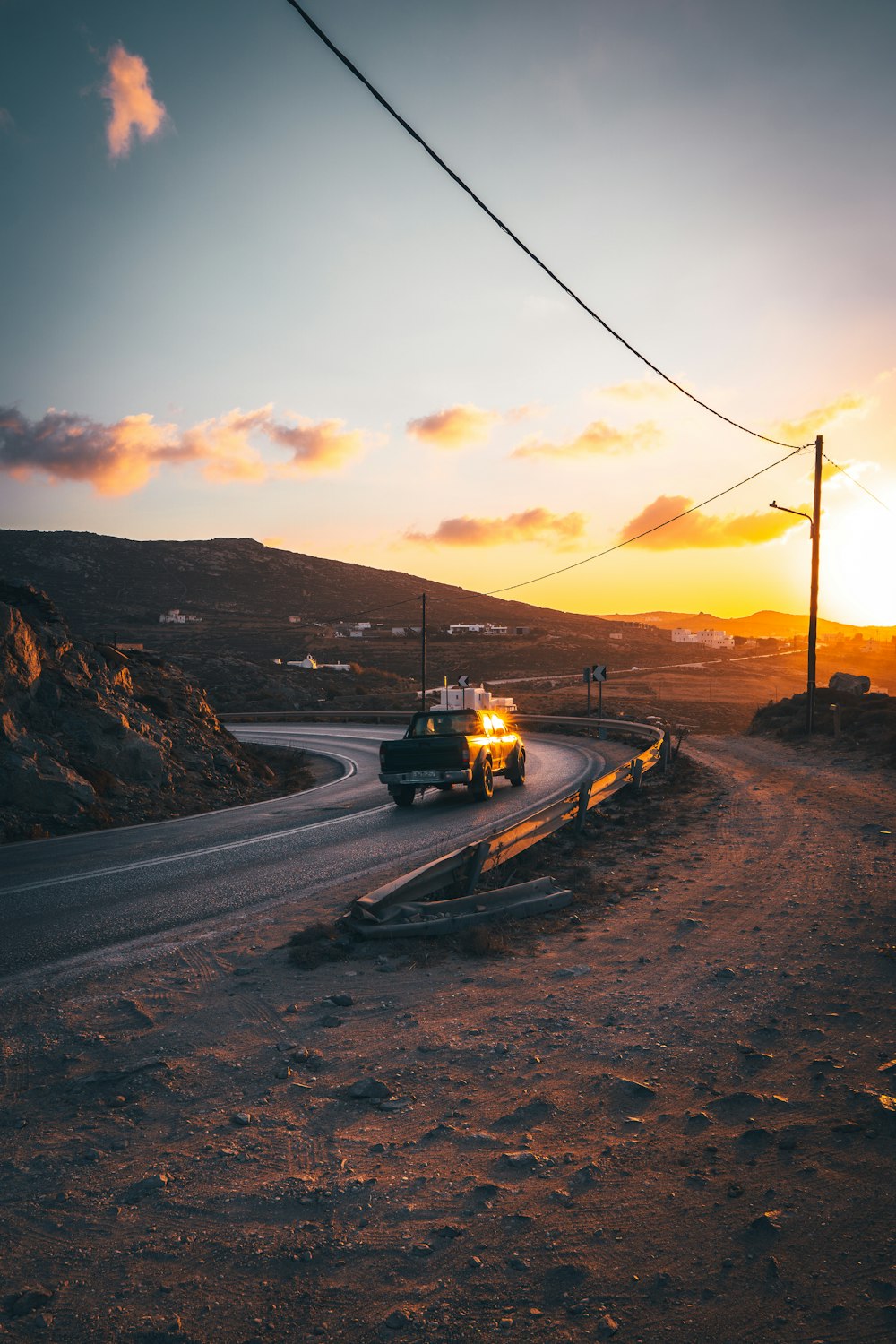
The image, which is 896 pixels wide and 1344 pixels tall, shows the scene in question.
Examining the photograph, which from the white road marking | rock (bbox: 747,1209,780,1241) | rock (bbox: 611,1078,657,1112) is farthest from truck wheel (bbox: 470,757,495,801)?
rock (bbox: 747,1209,780,1241)

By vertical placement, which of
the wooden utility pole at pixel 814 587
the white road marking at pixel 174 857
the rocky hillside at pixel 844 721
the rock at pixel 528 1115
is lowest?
the white road marking at pixel 174 857

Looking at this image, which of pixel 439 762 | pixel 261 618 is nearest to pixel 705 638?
pixel 261 618

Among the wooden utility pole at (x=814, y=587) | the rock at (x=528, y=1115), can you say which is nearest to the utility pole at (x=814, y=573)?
the wooden utility pole at (x=814, y=587)

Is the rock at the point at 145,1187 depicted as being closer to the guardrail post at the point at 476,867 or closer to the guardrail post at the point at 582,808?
the guardrail post at the point at 476,867

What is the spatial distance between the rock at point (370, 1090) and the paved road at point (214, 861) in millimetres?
3587

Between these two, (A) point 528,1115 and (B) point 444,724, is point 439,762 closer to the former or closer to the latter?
(B) point 444,724

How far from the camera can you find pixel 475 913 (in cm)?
761

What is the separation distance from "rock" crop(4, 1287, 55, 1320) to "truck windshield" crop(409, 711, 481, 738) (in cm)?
1518

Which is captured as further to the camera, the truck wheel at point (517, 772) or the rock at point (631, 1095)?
the truck wheel at point (517, 772)

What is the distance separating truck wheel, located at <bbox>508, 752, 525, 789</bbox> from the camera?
63.3 feet

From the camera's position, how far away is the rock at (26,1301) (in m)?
2.84

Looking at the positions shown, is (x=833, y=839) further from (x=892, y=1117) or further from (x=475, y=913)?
(x=892, y=1117)

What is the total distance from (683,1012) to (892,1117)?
1.56m

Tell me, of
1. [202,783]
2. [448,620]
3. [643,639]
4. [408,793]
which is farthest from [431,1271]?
[448,620]
